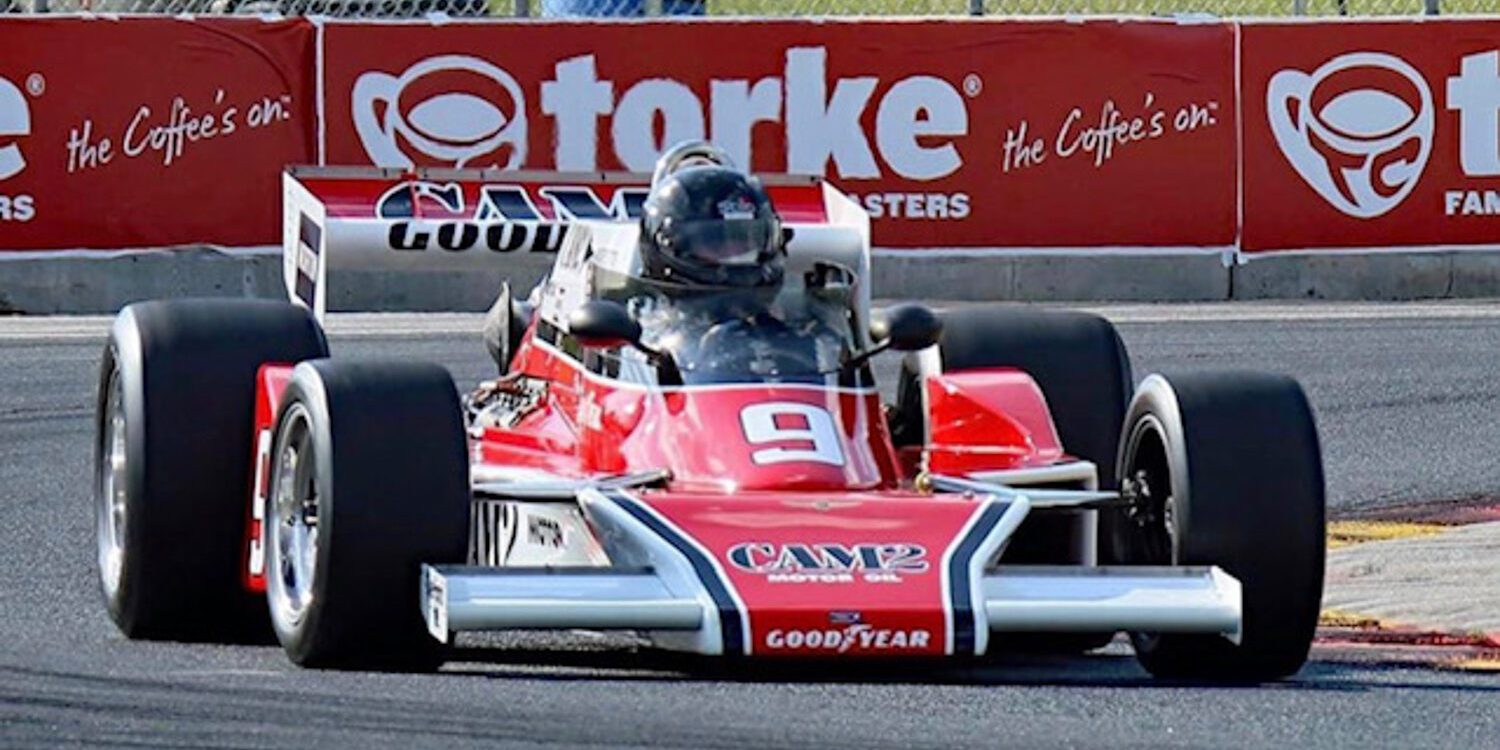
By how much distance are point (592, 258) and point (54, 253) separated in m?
8.32

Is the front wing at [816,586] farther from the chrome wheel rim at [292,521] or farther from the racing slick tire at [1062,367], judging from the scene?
the racing slick tire at [1062,367]

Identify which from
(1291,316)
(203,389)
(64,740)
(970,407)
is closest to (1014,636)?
(970,407)

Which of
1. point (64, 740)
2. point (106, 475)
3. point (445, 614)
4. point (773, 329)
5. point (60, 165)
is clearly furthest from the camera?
point (60, 165)

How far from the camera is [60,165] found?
17312 mm

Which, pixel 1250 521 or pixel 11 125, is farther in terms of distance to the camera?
pixel 11 125

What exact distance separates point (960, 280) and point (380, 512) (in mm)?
10395

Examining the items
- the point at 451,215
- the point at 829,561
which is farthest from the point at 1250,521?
the point at 451,215

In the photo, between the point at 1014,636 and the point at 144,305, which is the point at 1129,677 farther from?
the point at 144,305

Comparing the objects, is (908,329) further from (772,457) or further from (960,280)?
(960,280)

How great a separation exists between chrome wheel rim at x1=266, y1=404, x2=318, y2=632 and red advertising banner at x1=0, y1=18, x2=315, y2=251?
8.95m

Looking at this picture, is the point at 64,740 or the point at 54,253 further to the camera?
the point at 54,253

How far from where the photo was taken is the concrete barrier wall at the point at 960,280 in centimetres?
1747

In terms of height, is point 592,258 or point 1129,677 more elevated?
point 592,258

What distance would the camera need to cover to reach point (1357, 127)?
18594mm
